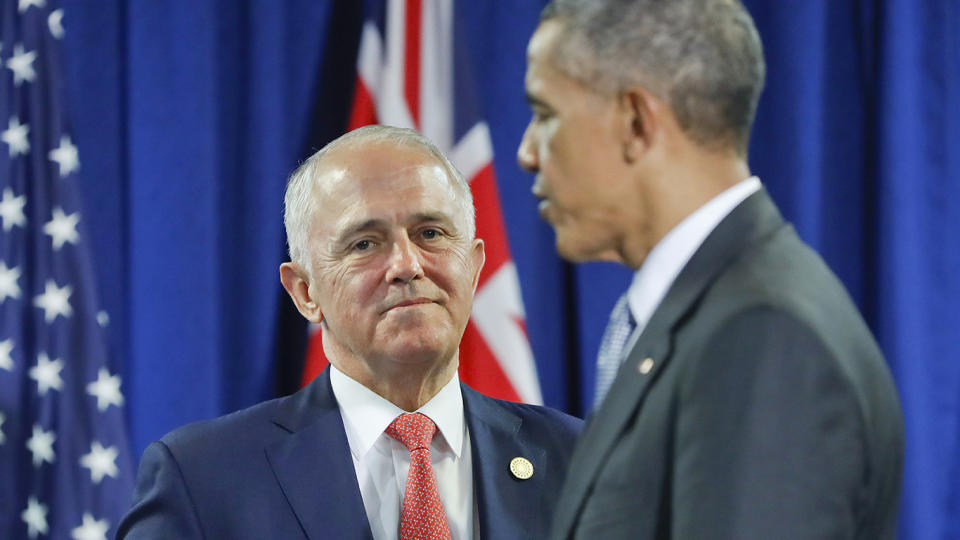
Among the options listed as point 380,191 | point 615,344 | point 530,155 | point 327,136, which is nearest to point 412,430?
point 380,191

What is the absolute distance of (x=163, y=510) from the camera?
197 centimetres

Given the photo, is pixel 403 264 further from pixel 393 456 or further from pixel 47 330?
pixel 47 330

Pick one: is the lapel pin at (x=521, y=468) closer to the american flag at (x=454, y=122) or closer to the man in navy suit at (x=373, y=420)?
the man in navy suit at (x=373, y=420)

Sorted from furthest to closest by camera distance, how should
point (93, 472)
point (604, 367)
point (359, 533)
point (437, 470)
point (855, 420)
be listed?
point (93, 472), point (437, 470), point (359, 533), point (604, 367), point (855, 420)

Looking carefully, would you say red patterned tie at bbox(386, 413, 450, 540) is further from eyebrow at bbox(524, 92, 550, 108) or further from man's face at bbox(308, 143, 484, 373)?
eyebrow at bbox(524, 92, 550, 108)

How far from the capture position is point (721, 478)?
1.03 metres

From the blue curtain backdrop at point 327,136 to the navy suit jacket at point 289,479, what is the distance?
4.85 feet

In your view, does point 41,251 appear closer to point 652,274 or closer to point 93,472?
point 93,472

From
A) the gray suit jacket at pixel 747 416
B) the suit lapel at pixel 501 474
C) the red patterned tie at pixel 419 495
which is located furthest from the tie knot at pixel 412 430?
the gray suit jacket at pixel 747 416

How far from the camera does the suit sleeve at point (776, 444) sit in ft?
3.28

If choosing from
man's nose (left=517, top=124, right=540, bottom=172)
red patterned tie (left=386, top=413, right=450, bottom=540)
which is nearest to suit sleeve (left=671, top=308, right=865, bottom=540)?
man's nose (left=517, top=124, right=540, bottom=172)

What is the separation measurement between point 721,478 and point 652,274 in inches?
10.8

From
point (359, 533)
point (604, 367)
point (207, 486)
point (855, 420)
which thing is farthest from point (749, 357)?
point (207, 486)

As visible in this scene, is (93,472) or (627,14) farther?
(93,472)
